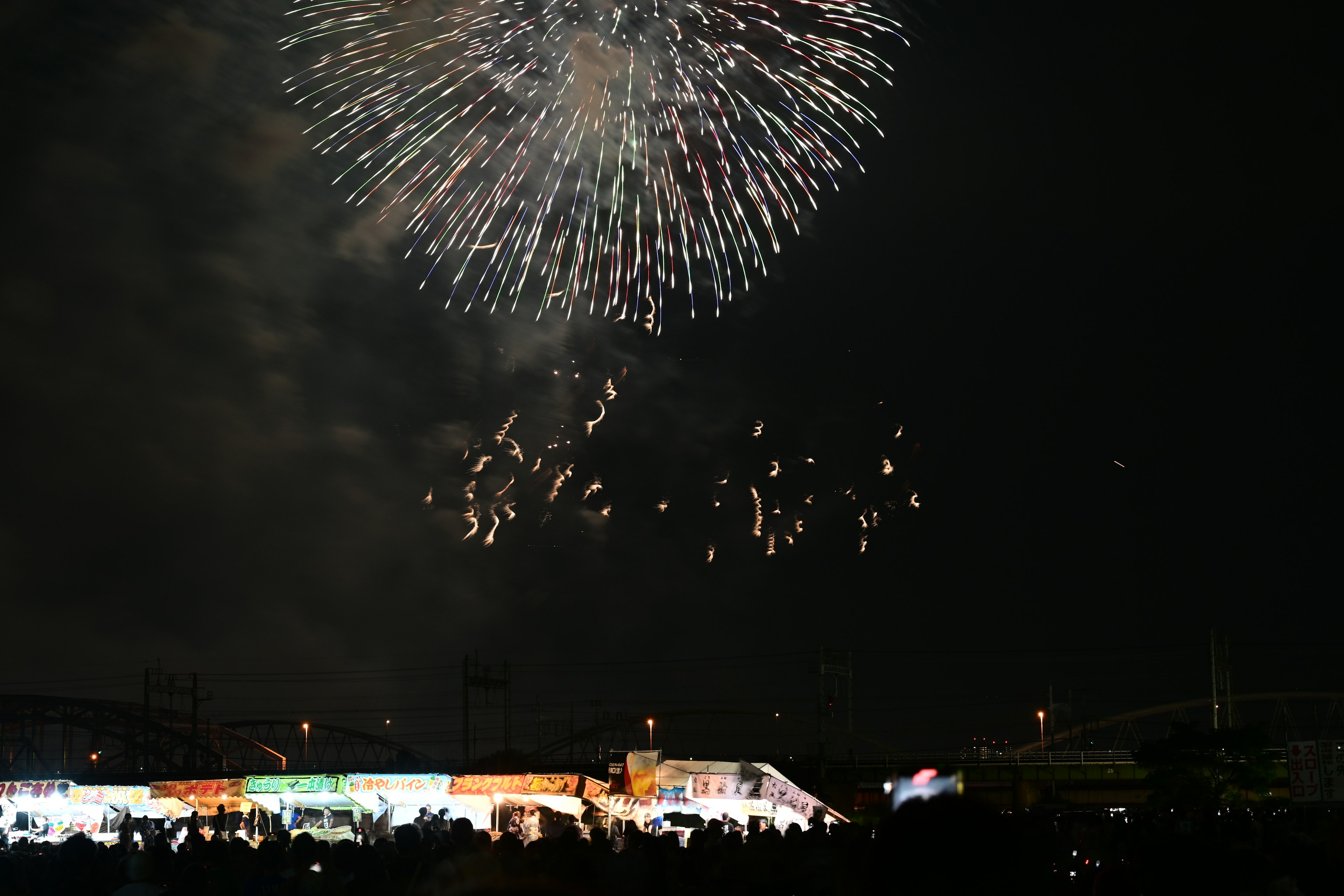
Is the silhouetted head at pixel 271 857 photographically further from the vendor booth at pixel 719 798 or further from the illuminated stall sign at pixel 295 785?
the illuminated stall sign at pixel 295 785

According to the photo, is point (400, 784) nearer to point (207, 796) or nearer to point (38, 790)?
point (207, 796)

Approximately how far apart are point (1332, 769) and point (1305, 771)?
41 centimetres

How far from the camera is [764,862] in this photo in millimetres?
12336

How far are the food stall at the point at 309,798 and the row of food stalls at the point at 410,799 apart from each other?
0.04 metres

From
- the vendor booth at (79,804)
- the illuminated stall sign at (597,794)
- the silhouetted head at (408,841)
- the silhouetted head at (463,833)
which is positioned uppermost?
the silhouetted head at (463,833)

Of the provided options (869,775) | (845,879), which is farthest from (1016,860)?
(869,775)

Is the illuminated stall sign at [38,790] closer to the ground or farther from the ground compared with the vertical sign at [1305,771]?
closer to the ground

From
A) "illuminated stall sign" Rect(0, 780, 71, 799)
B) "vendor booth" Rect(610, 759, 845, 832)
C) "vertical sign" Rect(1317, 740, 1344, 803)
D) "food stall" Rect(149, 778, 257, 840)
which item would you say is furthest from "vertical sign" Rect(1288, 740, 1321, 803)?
"illuminated stall sign" Rect(0, 780, 71, 799)

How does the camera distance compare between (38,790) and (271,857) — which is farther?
(38,790)

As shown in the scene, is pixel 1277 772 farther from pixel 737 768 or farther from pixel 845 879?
pixel 845 879

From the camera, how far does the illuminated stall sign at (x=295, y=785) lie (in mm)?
38219

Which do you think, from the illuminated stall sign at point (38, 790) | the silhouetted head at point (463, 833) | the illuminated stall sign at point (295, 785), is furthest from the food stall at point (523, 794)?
the silhouetted head at point (463, 833)

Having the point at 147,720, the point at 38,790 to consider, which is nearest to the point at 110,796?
the point at 38,790

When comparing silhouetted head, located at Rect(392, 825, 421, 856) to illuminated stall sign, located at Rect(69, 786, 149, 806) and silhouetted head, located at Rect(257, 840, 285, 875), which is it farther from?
illuminated stall sign, located at Rect(69, 786, 149, 806)
